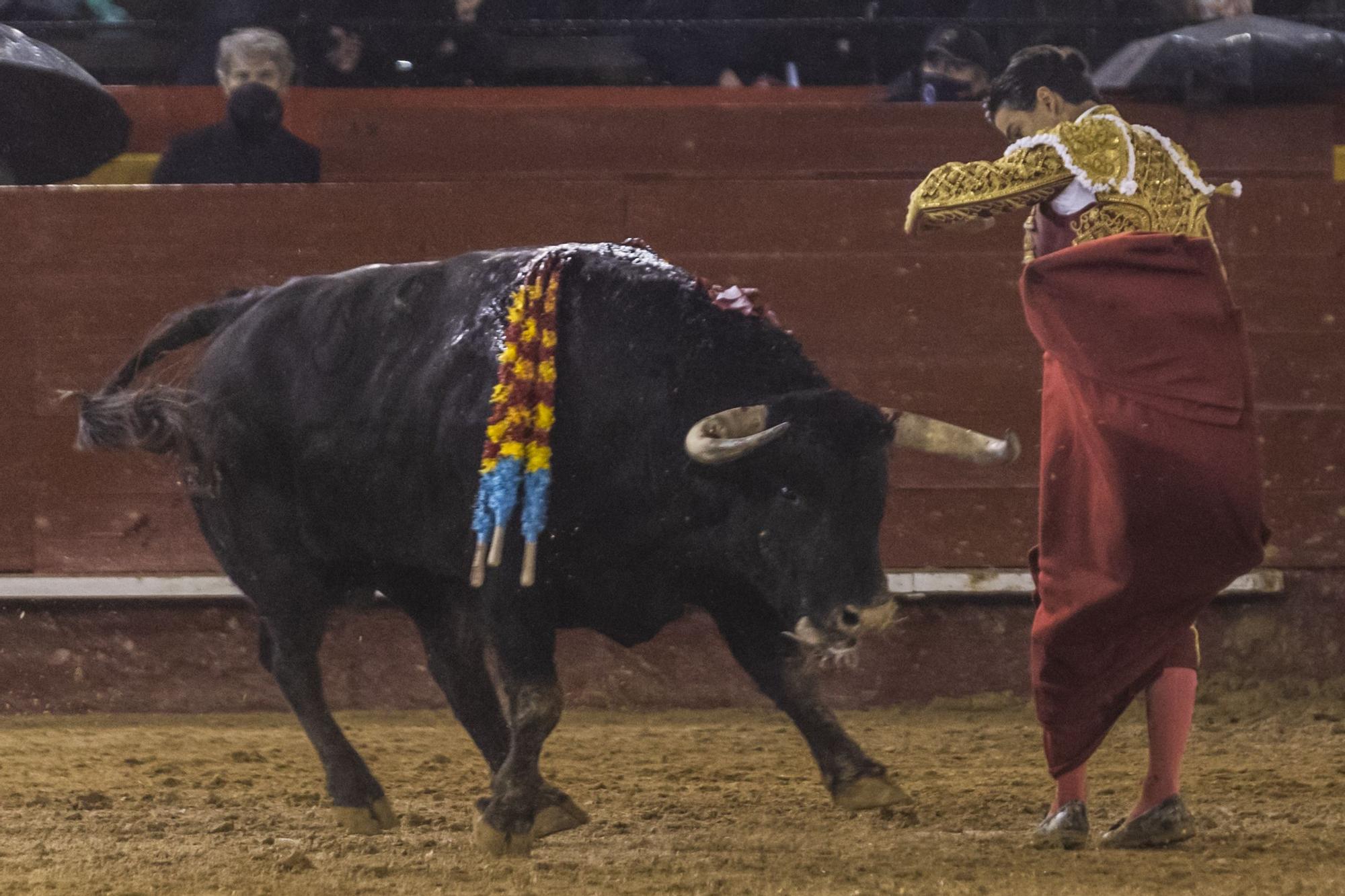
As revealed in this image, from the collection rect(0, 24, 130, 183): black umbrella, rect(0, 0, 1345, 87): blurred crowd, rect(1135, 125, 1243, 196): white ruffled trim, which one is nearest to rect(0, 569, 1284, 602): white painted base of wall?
rect(0, 24, 130, 183): black umbrella

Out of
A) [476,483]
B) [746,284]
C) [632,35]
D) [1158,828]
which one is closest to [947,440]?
[1158,828]

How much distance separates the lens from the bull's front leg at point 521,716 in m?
3.54

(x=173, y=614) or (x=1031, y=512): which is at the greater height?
(x=1031, y=512)

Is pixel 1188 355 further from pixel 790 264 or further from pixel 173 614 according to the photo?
pixel 173 614

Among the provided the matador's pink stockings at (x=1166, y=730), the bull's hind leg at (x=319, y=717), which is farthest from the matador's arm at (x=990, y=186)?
the bull's hind leg at (x=319, y=717)

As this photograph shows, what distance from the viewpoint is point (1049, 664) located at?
139 inches

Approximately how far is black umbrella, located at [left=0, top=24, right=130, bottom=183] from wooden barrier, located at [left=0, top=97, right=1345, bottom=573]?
1.43ft

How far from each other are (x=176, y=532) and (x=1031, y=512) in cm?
256

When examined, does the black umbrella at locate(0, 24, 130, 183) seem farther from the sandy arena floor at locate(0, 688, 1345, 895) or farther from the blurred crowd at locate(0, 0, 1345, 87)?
the sandy arena floor at locate(0, 688, 1345, 895)

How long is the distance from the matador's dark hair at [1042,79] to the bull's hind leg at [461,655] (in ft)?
5.01

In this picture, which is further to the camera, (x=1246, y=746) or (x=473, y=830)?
(x=1246, y=746)

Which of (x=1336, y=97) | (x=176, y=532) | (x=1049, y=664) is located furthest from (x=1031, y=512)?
(x=176, y=532)

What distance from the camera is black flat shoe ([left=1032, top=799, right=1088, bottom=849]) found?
3533mm

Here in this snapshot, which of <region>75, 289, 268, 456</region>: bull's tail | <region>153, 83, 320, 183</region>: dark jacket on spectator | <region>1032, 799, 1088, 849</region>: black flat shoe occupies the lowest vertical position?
<region>1032, 799, 1088, 849</region>: black flat shoe
